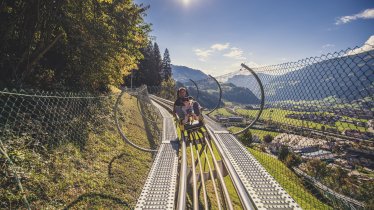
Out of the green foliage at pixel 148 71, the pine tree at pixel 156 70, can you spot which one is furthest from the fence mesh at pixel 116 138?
the pine tree at pixel 156 70

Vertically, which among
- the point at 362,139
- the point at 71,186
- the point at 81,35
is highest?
the point at 81,35

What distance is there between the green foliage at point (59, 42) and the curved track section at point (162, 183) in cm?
502

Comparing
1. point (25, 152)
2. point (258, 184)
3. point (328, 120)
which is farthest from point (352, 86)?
point (25, 152)

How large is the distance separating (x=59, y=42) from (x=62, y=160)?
5.72 m

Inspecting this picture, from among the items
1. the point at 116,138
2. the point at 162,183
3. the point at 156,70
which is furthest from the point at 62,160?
the point at 156,70

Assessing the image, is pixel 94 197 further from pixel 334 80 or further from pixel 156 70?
pixel 156 70

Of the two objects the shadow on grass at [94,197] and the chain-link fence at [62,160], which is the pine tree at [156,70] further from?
the shadow on grass at [94,197]

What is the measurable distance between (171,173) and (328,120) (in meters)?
3.27

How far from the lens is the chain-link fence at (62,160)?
371 centimetres

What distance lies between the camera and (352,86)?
3.87 metres

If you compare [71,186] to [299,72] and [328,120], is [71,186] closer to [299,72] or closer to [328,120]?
[328,120]

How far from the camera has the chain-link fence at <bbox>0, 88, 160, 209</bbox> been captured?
3713mm

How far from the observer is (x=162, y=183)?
150 inches

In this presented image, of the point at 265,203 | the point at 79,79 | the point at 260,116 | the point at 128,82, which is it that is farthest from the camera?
the point at 128,82
